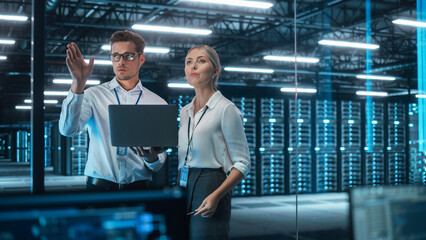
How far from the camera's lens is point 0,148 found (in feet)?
8.36

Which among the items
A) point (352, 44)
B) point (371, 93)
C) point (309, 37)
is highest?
A: point (309, 37)

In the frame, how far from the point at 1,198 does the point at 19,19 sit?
Result: 8.19 feet

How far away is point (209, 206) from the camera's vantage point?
5.26 feet

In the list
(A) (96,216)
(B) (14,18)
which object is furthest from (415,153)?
(A) (96,216)

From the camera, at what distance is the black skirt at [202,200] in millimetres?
1663

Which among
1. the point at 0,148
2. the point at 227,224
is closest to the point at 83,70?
the point at 227,224

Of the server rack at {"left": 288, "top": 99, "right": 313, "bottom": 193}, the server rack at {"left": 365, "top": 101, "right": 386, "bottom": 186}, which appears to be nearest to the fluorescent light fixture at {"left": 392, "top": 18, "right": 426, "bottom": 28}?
the server rack at {"left": 365, "top": 101, "right": 386, "bottom": 186}

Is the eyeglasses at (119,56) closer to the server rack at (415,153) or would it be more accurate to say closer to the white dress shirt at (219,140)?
the white dress shirt at (219,140)

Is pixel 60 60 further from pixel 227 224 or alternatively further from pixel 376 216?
pixel 376 216

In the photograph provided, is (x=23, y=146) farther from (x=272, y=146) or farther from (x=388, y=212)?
(x=272, y=146)

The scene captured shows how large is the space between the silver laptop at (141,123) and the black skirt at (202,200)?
0.31 m

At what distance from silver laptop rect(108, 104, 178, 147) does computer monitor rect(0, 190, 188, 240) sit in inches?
29.4

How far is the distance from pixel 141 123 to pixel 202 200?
16.4 inches

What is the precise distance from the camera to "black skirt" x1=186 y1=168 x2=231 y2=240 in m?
1.66
